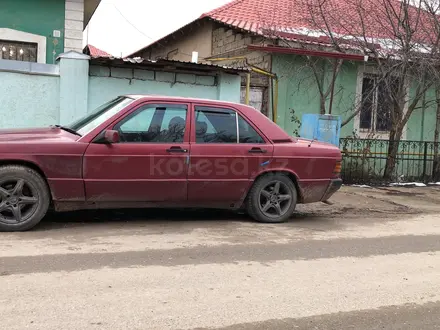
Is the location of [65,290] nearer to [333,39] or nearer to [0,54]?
[0,54]

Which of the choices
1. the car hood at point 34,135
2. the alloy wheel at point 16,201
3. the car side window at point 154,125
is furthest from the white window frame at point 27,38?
the alloy wheel at point 16,201

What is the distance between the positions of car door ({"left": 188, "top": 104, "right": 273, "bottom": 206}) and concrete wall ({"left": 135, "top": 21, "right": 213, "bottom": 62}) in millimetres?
10583

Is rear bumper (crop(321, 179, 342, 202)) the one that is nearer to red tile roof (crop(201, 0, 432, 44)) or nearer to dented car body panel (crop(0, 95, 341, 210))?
dented car body panel (crop(0, 95, 341, 210))

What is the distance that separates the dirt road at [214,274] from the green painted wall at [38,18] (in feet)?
20.1

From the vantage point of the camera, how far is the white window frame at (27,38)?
11.3m

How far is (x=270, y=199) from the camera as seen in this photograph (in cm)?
709

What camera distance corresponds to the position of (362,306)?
13.5 ft

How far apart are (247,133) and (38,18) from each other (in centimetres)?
720

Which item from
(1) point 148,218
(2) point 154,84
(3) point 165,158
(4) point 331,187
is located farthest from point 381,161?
(3) point 165,158

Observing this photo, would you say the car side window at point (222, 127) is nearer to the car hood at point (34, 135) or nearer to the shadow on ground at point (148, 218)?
the shadow on ground at point (148, 218)

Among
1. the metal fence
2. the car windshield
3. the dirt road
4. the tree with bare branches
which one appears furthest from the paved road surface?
the tree with bare branches

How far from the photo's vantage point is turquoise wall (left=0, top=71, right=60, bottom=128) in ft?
29.7

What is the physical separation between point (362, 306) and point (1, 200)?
4214 mm

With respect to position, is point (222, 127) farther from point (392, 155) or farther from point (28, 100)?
point (392, 155)
